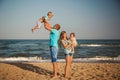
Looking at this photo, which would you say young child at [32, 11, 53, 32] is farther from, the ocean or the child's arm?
the ocean

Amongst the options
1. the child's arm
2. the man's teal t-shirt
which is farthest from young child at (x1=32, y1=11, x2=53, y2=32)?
the man's teal t-shirt

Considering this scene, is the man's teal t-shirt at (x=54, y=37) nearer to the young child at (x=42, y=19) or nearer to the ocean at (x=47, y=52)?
the young child at (x=42, y=19)

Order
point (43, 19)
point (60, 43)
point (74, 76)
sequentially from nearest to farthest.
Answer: point (43, 19)
point (60, 43)
point (74, 76)

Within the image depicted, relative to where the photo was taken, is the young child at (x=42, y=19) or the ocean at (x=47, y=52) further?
the ocean at (x=47, y=52)

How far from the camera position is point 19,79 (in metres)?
7.61

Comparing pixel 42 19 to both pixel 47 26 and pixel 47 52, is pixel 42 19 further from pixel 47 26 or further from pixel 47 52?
pixel 47 52

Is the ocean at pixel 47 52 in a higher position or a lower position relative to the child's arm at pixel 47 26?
lower

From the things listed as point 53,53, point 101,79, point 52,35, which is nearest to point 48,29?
point 52,35

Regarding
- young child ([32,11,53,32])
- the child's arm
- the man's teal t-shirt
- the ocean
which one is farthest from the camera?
the ocean

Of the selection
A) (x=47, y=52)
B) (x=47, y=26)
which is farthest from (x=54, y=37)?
(x=47, y=52)

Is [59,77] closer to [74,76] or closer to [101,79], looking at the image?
[74,76]

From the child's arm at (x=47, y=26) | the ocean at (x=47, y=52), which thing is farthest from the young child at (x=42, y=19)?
the ocean at (x=47, y=52)

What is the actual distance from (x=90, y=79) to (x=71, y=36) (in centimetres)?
170

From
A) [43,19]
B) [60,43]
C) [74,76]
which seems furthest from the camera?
[74,76]
